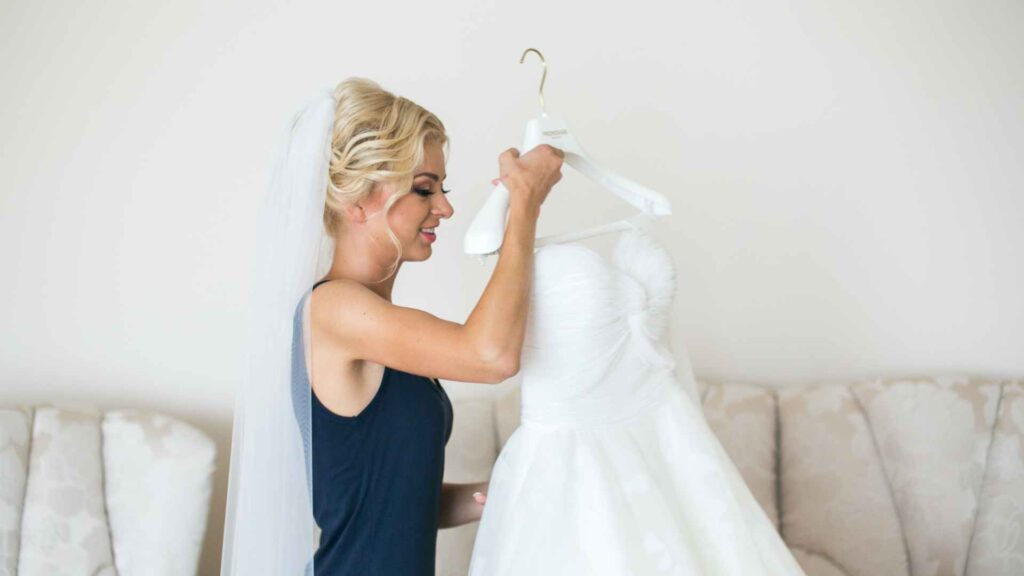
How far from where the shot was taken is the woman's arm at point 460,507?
4.98 feet

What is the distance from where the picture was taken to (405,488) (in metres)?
Result: 1.30

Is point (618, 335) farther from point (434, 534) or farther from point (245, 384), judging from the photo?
point (245, 384)

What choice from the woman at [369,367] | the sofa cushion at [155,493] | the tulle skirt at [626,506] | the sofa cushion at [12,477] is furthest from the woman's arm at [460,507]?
the sofa cushion at [12,477]

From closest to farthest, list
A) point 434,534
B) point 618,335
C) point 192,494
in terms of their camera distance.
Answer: point 618,335, point 434,534, point 192,494

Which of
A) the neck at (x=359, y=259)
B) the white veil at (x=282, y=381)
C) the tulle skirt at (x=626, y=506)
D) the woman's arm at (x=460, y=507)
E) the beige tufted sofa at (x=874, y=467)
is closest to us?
the tulle skirt at (x=626, y=506)

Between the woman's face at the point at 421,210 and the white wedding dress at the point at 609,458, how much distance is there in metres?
0.20

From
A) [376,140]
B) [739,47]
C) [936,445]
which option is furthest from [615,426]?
[739,47]

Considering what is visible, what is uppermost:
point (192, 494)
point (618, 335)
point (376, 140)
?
point (376, 140)

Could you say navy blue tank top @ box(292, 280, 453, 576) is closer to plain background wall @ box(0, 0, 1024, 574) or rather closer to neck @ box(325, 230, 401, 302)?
neck @ box(325, 230, 401, 302)

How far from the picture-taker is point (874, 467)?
2055mm

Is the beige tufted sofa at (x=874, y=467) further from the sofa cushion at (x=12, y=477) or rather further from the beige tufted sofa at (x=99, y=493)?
the sofa cushion at (x=12, y=477)

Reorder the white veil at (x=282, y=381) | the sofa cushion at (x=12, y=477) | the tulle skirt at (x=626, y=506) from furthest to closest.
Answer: the sofa cushion at (x=12, y=477) → the white veil at (x=282, y=381) → the tulle skirt at (x=626, y=506)

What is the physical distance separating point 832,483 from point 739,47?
3.66ft

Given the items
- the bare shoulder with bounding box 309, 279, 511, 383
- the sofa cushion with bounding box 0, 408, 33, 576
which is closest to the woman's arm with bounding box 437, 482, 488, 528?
the bare shoulder with bounding box 309, 279, 511, 383
